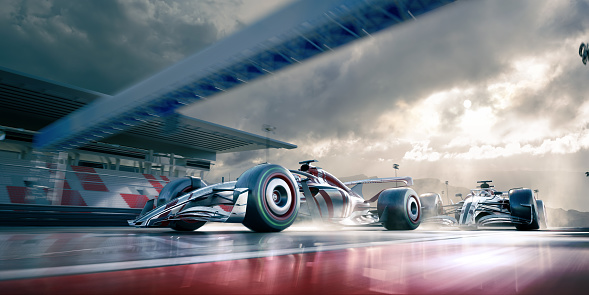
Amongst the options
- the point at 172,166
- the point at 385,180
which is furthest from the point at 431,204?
the point at 172,166

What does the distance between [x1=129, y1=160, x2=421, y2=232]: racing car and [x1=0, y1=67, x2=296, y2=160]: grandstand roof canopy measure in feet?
55.7

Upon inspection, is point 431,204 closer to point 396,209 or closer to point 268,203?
point 396,209

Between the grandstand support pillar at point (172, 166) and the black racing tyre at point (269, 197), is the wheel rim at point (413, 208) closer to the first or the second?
the black racing tyre at point (269, 197)

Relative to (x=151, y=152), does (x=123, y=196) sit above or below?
below

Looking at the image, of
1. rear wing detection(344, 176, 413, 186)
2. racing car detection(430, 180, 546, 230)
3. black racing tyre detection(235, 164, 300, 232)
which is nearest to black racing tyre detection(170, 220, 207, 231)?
black racing tyre detection(235, 164, 300, 232)

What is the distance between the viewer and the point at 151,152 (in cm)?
2933

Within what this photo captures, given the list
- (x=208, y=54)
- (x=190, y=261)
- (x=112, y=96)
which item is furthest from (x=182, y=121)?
(x=190, y=261)

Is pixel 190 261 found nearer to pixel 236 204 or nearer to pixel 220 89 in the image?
pixel 236 204

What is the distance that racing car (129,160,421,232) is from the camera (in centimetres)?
386

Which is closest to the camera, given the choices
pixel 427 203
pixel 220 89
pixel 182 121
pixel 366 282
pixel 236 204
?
pixel 366 282

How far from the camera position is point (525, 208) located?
7238 mm

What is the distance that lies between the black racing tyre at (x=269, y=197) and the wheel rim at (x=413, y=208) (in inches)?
102

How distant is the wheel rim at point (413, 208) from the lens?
5.92 m

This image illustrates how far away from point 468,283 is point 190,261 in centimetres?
111
